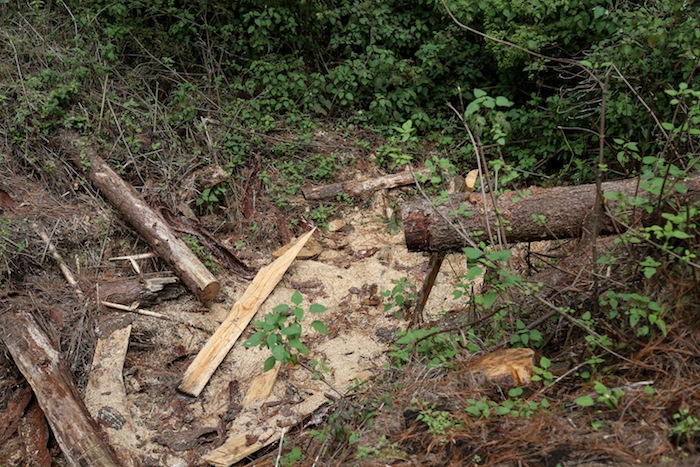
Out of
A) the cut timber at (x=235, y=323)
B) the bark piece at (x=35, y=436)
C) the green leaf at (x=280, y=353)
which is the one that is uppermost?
the green leaf at (x=280, y=353)

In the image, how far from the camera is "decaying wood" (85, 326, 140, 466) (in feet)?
14.3

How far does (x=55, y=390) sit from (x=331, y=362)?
199cm

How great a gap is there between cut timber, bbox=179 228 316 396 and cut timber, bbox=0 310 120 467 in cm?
81

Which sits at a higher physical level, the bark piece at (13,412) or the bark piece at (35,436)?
the bark piece at (13,412)

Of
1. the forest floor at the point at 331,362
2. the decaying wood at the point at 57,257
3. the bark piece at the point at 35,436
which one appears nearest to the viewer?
the forest floor at the point at 331,362

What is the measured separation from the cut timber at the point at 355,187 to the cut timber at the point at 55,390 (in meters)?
3.08

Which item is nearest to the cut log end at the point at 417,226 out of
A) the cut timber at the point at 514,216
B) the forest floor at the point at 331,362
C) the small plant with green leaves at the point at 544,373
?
the cut timber at the point at 514,216

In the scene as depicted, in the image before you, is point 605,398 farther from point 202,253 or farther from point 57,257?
point 57,257

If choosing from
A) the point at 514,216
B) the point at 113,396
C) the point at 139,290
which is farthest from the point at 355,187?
the point at 113,396

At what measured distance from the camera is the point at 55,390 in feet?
14.3

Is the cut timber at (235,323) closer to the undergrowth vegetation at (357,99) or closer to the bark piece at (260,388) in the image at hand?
the bark piece at (260,388)

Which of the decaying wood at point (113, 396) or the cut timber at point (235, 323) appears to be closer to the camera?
the decaying wood at point (113, 396)

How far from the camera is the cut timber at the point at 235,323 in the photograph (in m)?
4.91

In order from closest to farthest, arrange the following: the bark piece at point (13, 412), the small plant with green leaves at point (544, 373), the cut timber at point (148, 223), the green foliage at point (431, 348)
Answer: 1. the small plant with green leaves at point (544, 373)
2. the green foliage at point (431, 348)
3. the bark piece at point (13, 412)
4. the cut timber at point (148, 223)
